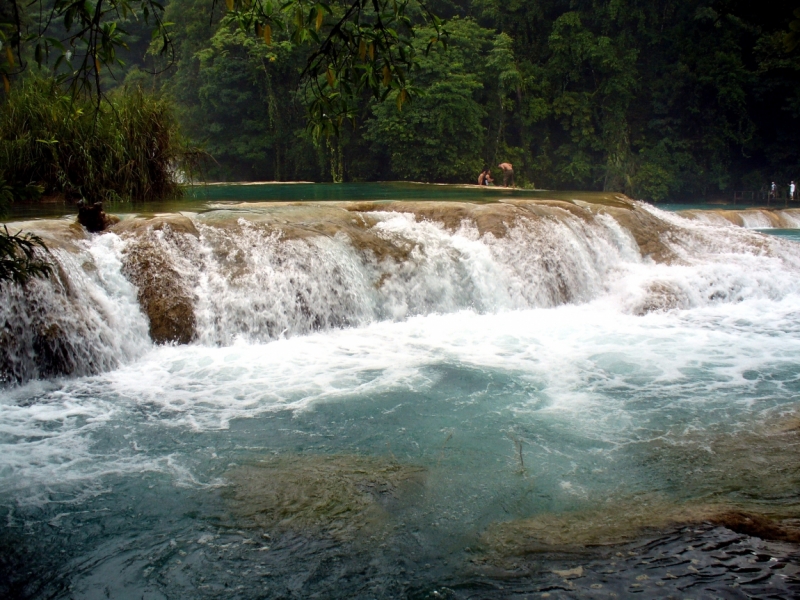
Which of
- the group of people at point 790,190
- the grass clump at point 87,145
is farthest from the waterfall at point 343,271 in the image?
the group of people at point 790,190

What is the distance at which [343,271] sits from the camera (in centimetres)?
767

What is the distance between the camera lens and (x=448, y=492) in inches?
140

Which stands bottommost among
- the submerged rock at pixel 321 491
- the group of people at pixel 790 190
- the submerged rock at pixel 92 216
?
the submerged rock at pixel 321 491

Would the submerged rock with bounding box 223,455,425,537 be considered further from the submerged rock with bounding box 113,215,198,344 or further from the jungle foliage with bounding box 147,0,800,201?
the jungle foliage with bounding box 147,0,800,201

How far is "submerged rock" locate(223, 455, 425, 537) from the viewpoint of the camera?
3.19 meters

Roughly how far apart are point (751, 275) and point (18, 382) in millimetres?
9137

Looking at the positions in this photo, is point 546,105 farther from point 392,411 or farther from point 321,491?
point 321,491

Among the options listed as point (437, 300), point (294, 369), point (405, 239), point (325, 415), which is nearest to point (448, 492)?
point (325, 415)

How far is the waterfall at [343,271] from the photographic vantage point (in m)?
5.89

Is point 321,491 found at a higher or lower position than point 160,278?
lower

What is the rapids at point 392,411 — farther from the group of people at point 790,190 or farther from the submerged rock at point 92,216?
the group of people at point 790,190

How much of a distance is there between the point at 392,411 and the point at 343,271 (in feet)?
10.2

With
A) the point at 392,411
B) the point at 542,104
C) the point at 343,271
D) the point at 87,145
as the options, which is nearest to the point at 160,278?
the point at 343,271

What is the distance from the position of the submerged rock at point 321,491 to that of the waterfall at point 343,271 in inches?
108
